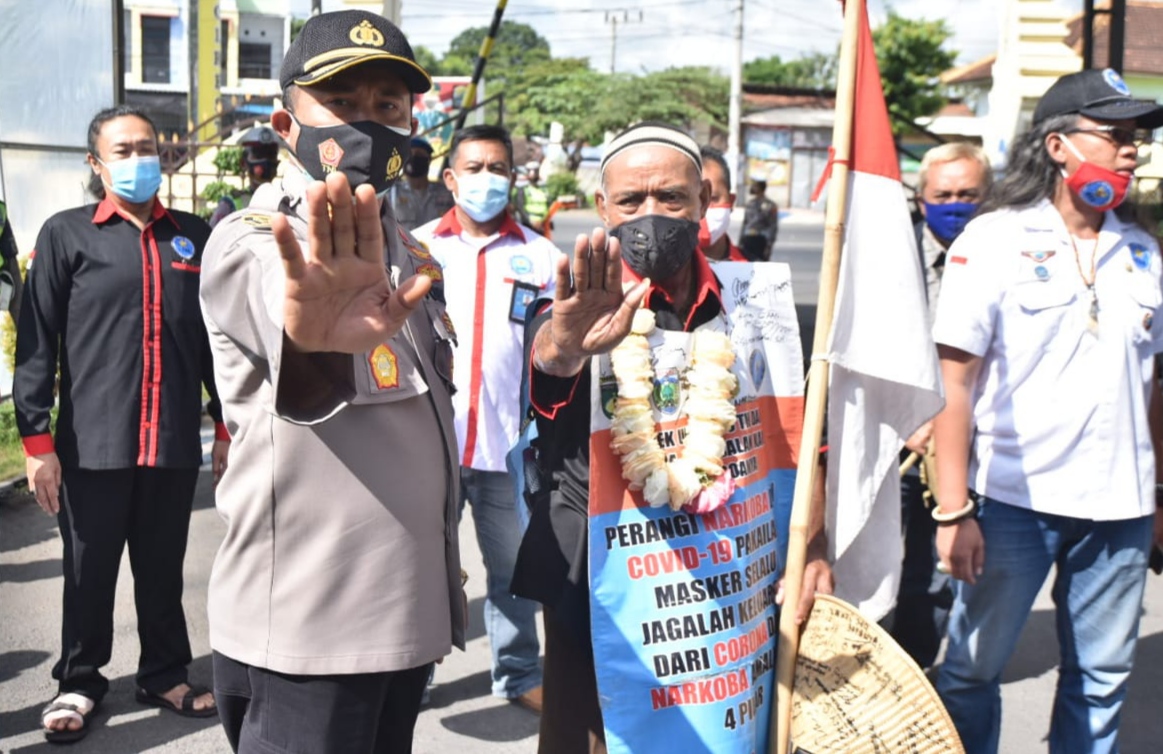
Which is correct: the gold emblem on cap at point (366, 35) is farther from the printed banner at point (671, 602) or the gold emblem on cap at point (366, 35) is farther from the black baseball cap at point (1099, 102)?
the black baseball cap at point (1099, 102)

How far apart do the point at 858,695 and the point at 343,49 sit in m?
1.75

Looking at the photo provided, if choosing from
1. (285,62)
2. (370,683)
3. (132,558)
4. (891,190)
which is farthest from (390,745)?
(132,558)

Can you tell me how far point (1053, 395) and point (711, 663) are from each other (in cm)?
136

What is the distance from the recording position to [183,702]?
4.45 meters

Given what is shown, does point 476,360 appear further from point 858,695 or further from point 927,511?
point 858,695

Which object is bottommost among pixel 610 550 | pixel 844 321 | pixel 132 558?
pixel 132 558

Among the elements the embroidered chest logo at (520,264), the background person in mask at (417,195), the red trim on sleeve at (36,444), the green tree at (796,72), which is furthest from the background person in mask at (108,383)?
the green tree at (796,72)

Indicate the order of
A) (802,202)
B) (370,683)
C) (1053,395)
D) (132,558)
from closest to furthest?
1. (370,683)
2. (1053,395)
3. (132,558)
4. (802,202)

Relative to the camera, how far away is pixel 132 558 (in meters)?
4.46

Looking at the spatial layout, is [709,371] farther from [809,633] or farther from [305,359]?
[305,359]

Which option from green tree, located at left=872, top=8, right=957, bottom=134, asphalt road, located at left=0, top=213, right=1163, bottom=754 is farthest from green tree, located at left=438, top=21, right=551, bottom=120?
asphalt road, located at left=0, top=213, right=1163, bottom=754

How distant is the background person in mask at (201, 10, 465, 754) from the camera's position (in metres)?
2.03

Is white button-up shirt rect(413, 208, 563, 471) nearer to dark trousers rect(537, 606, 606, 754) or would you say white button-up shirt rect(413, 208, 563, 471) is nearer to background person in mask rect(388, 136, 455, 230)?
dark trousers rect(537, 606, 606, 754)

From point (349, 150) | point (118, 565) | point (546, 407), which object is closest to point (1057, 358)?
point (546, 407)
